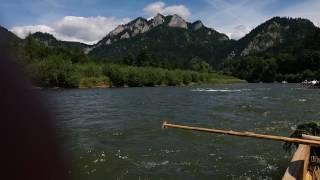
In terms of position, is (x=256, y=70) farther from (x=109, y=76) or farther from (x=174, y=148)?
(x=174, y=148)

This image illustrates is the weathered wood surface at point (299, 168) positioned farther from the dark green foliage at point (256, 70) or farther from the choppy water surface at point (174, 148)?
the dark green foliage at point (256, 70)

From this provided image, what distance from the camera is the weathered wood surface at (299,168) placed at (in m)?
8.82

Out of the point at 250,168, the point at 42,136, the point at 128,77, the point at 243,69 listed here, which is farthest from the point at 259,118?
the point at 243,69

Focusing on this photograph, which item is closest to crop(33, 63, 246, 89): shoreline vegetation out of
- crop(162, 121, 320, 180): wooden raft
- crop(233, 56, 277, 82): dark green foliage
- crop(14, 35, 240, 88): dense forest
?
crop(14, 35, 240, 88): dense forest

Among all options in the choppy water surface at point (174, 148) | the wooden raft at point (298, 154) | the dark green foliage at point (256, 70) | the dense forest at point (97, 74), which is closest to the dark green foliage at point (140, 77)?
the dense forest at point (97, 74)

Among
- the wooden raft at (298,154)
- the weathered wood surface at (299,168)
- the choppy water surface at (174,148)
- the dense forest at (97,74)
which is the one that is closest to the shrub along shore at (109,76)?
the dense forest at (97,74)

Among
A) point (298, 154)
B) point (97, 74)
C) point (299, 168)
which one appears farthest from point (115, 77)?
point (299, 168)

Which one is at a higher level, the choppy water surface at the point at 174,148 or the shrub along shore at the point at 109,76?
the shrub along shore at the point at 109,76

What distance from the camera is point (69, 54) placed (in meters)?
115

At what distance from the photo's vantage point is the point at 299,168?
9312 mm

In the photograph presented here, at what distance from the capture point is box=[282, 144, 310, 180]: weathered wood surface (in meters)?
8.82

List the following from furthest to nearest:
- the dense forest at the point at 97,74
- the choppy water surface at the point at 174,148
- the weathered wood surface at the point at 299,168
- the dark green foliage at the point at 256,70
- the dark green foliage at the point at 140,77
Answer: the dark green foliage at the point at 256,70 < the dark green foliage at the point at 140,77 < the dense forest at the point at 97,74 < the choppy water surface at the point at 174,148 < the weathered wood surface at the point at 299,168

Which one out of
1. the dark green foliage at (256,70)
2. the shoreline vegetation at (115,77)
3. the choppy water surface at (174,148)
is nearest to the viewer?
the choppy water surface at (174,148)

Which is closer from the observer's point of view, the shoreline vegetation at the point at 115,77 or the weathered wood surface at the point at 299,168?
the weathered wood surface at the point at 299,168
